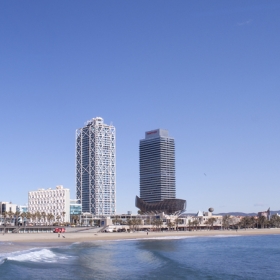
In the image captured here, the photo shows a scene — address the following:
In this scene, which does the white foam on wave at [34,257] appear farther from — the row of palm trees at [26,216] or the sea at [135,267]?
the row of palm trees at [26,216]

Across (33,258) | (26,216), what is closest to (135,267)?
(33,258)

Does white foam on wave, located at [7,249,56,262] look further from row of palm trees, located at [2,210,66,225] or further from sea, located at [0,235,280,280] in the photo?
row of palm trees, located at [2,210,66,225]

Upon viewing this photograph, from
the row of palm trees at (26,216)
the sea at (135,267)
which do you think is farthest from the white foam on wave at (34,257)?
the row of palm trees at (26,216)

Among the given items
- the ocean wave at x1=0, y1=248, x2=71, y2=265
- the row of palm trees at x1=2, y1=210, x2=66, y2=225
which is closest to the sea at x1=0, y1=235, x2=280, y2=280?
the ocean wave at x1=0, y1=248, x2=71, y2=265

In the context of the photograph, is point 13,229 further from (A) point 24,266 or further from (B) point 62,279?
(B) point 62,279

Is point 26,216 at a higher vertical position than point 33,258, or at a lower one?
higher

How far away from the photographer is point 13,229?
14088cm

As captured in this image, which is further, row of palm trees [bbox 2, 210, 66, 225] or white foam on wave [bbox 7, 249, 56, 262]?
row of palm trees [bbox 2, 210, 66, 225]

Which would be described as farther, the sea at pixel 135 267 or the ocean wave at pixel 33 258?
the ocean wave at pixel 33 258

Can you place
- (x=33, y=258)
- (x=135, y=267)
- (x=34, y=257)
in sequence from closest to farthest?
(x=135, y=267), (x=33, y=258), (x=34, y=257)

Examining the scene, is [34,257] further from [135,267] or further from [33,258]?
[135,267]

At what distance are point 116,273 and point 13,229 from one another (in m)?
103

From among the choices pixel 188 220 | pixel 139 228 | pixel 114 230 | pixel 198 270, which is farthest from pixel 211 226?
pixel 198 270

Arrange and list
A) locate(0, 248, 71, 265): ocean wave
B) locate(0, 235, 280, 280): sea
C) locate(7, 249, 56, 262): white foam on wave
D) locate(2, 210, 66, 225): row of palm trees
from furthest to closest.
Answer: locate(2, 210, 66, 225): row of palm trees
locate(7, 249, 56, 262): white foam on wave
locate(0, 248, 71, 265): ocean wave
locate(0, 235, 280, 280): sea
